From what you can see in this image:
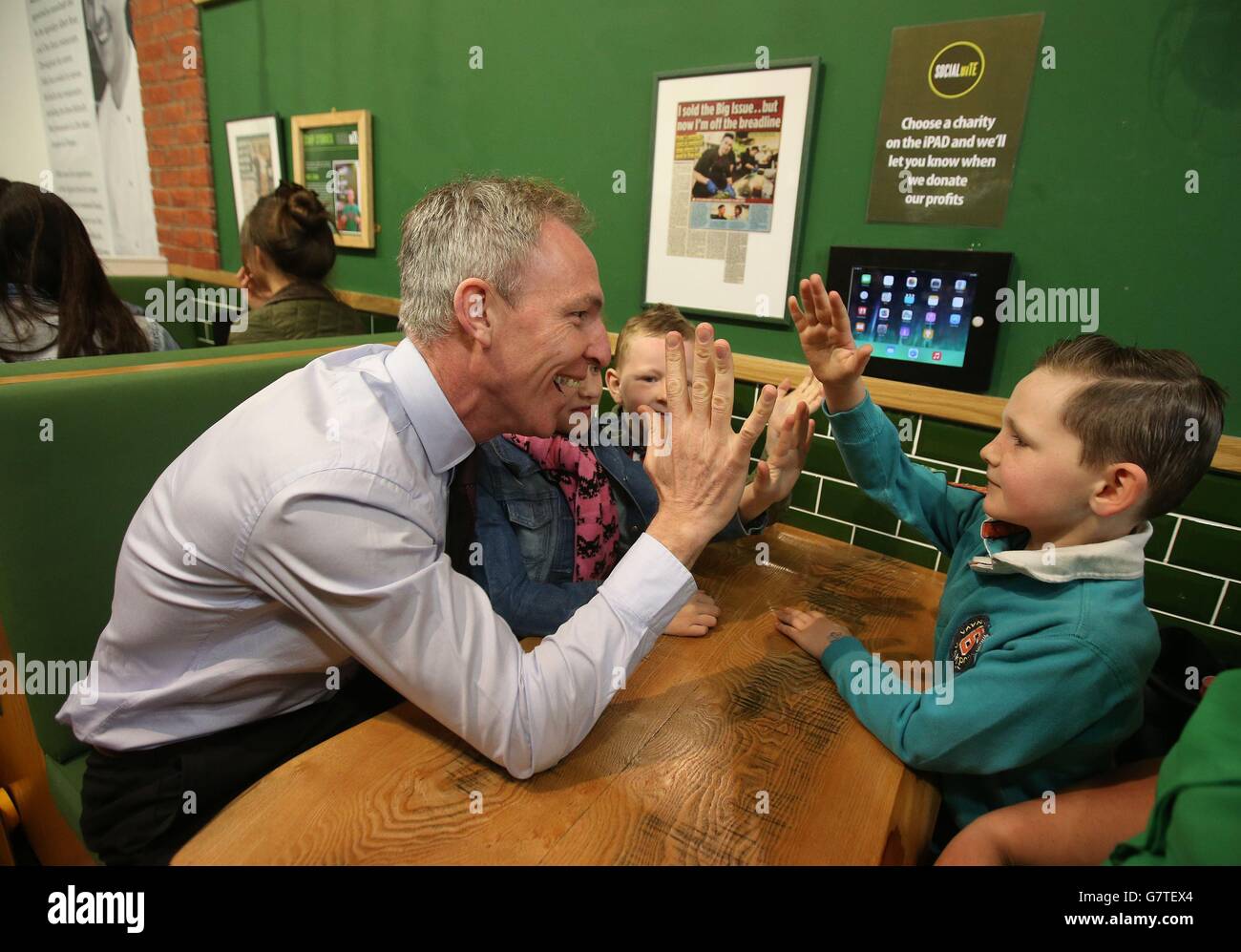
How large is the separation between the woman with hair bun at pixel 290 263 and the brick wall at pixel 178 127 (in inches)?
75.5

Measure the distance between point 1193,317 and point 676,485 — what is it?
128 centimetres

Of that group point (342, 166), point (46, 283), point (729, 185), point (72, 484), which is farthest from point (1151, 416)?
point (342, 166)

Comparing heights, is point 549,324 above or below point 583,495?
above

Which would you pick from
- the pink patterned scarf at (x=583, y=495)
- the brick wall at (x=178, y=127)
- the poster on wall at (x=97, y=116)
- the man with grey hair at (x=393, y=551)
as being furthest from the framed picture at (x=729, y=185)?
the poster on wall at (x=97, y=116)

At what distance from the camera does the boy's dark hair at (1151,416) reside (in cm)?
92

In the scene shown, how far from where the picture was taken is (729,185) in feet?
6.67

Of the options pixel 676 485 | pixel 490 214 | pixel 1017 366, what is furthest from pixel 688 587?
pixel 1017 366

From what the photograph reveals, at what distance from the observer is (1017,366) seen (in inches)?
66.3

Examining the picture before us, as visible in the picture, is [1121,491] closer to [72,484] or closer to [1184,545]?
[1184,545]

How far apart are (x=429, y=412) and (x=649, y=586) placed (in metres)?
0.41

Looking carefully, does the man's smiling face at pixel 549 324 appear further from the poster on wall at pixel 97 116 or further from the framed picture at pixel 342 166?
the poster on wall at pixel 97 116

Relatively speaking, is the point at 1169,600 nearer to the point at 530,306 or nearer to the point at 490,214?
the point at 530,306

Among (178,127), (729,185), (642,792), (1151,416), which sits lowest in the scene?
(642,792)

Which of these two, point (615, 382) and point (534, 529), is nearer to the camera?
point (534, 529)
